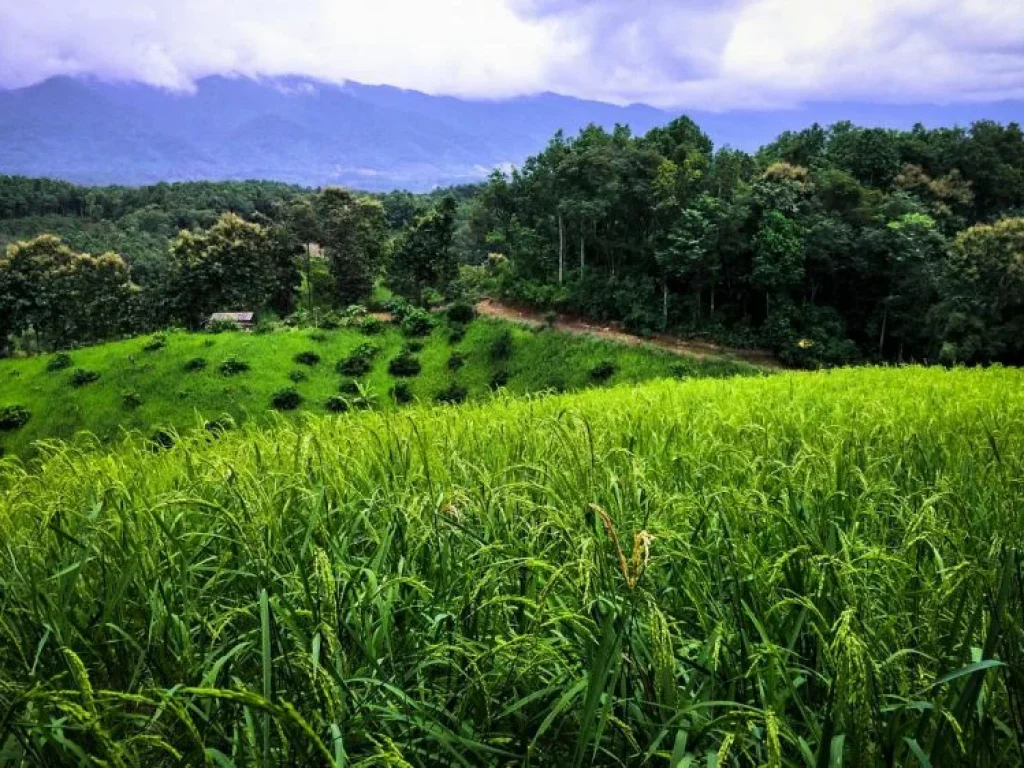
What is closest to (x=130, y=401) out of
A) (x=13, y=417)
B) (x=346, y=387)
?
(x=13, y=417)

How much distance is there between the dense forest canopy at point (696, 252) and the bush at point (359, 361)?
273 inches

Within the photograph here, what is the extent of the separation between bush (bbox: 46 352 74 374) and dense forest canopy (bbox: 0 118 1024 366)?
11.4 m

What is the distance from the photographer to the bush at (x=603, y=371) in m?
30.6

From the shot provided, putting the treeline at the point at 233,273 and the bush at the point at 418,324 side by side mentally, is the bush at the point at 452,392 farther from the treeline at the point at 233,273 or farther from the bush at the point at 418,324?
the treeline at the point at 233,273

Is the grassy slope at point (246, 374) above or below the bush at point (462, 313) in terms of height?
below

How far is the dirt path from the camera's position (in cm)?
3083

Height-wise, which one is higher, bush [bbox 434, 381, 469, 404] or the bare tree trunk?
the bare tree trunk

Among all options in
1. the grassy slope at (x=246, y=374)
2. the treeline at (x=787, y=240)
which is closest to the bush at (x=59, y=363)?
the grassy slope at (x=246, y=374)

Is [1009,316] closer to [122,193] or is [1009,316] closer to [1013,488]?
[1013,488]

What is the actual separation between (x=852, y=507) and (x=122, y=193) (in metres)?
117

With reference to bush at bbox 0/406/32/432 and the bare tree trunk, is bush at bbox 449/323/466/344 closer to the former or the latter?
the bare tree trunk

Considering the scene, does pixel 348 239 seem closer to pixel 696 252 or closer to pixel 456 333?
pixel 456 333

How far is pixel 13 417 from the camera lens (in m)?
30.4

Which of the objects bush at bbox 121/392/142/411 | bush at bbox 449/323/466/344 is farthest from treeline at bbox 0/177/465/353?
bush at bbox 121/392/142/411
